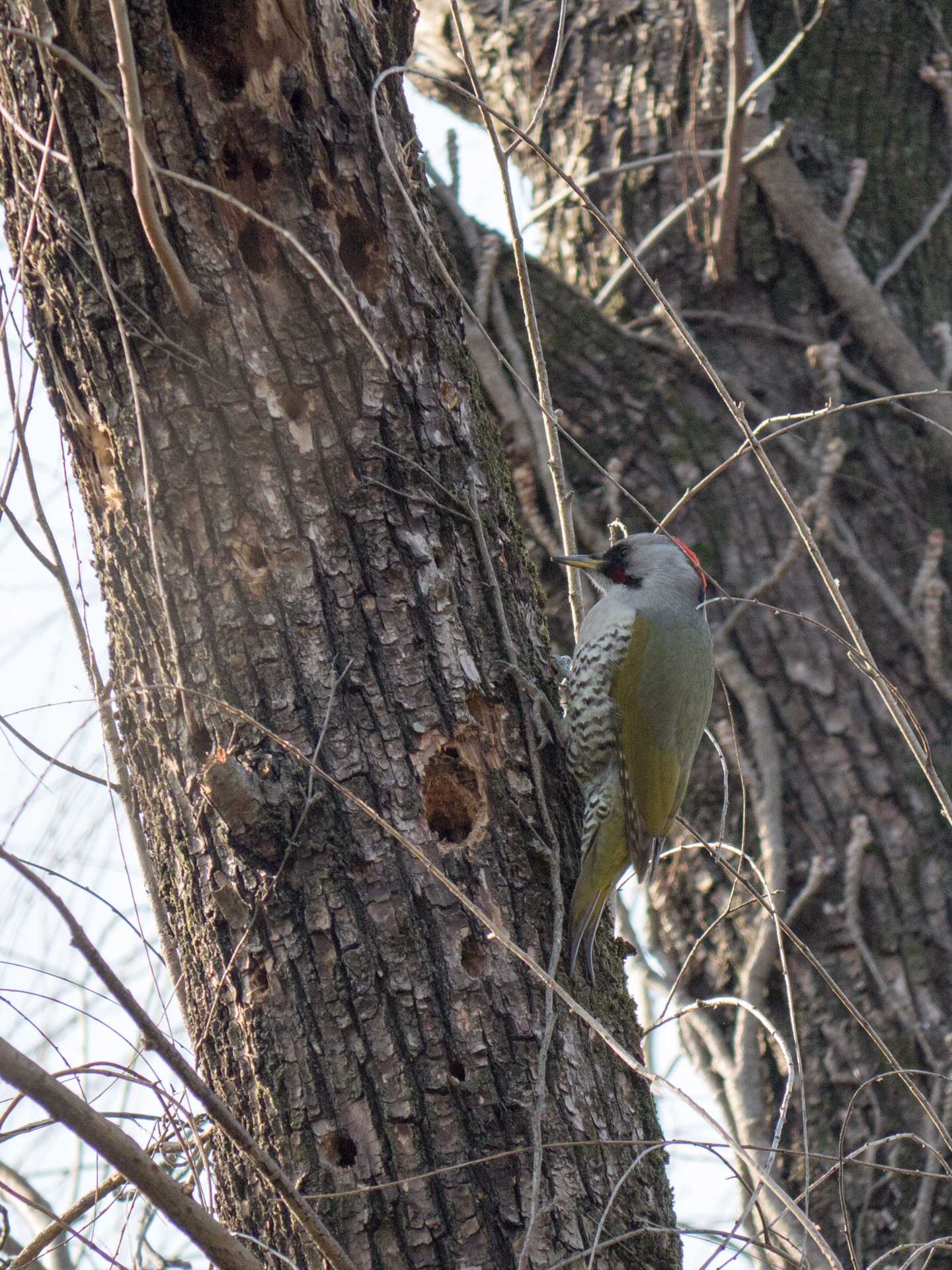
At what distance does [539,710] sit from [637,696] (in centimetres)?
104

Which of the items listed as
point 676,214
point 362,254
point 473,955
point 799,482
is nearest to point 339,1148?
point 473,955

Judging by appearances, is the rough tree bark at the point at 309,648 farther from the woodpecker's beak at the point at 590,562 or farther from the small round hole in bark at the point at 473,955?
the woodpecker's beak at the point at 590,562

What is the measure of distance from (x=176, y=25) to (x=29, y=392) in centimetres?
65

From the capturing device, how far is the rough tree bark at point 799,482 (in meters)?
3.66

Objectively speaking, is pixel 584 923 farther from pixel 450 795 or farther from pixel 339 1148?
pixel 339 1148

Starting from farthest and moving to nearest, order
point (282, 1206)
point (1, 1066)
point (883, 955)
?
point (883, 955) → point (282, 1206) → point (1, 1066)

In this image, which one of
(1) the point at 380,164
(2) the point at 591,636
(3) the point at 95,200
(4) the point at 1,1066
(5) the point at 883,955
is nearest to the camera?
(4) the point at 1,1066

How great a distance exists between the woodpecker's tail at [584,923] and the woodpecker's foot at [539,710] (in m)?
0.28

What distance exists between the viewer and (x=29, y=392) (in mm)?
2004

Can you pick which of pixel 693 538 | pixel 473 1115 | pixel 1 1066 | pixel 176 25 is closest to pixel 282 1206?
pixel 473 1115

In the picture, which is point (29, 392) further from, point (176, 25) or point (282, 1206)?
point (282, 1206)

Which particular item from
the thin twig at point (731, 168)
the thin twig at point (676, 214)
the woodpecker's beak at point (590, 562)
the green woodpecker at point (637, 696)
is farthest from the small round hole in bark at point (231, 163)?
the thin twig at point (731, 168)

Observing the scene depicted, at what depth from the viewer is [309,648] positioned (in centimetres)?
199

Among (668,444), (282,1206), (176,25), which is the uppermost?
(668,444)
